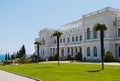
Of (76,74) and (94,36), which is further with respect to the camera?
(94,36)

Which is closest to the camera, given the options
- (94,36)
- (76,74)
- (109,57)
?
(76,74)

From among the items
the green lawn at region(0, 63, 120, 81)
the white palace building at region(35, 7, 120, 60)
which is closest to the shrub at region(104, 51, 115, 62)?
the white palace building at region(35, 7, 120, 60)

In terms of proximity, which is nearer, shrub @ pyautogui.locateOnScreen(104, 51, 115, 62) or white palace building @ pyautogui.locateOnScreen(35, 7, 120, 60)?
shrub @ pyautogui.locateOnScreen(104, 51, 115, 62)

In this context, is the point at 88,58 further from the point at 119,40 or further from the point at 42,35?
the point at 42,35

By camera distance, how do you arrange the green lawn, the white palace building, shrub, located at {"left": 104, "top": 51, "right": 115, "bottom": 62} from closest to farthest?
the green lawn < shrub, located at {"left": 104, "top": 51, "right": 115, "bottom": 62} < the white palace building

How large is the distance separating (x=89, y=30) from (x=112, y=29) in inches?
285

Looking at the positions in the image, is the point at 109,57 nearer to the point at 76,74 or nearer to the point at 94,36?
the point at 94,36

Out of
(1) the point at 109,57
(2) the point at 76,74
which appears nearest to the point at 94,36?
(1) the point at 109,57

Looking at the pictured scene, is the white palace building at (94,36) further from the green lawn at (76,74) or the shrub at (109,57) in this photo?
the green lawn at (76,74)

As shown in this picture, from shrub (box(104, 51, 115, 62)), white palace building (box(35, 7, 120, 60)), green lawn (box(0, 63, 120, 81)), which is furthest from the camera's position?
white palace building (box(35, 7, 120, 60))

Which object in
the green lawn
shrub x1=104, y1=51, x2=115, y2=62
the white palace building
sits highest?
the white palace building

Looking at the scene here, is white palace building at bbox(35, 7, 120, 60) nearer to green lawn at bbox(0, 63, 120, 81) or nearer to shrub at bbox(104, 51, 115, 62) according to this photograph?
shrub at bbox(104, 51, 115, 62)

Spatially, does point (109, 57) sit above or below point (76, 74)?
above

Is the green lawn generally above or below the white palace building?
below
